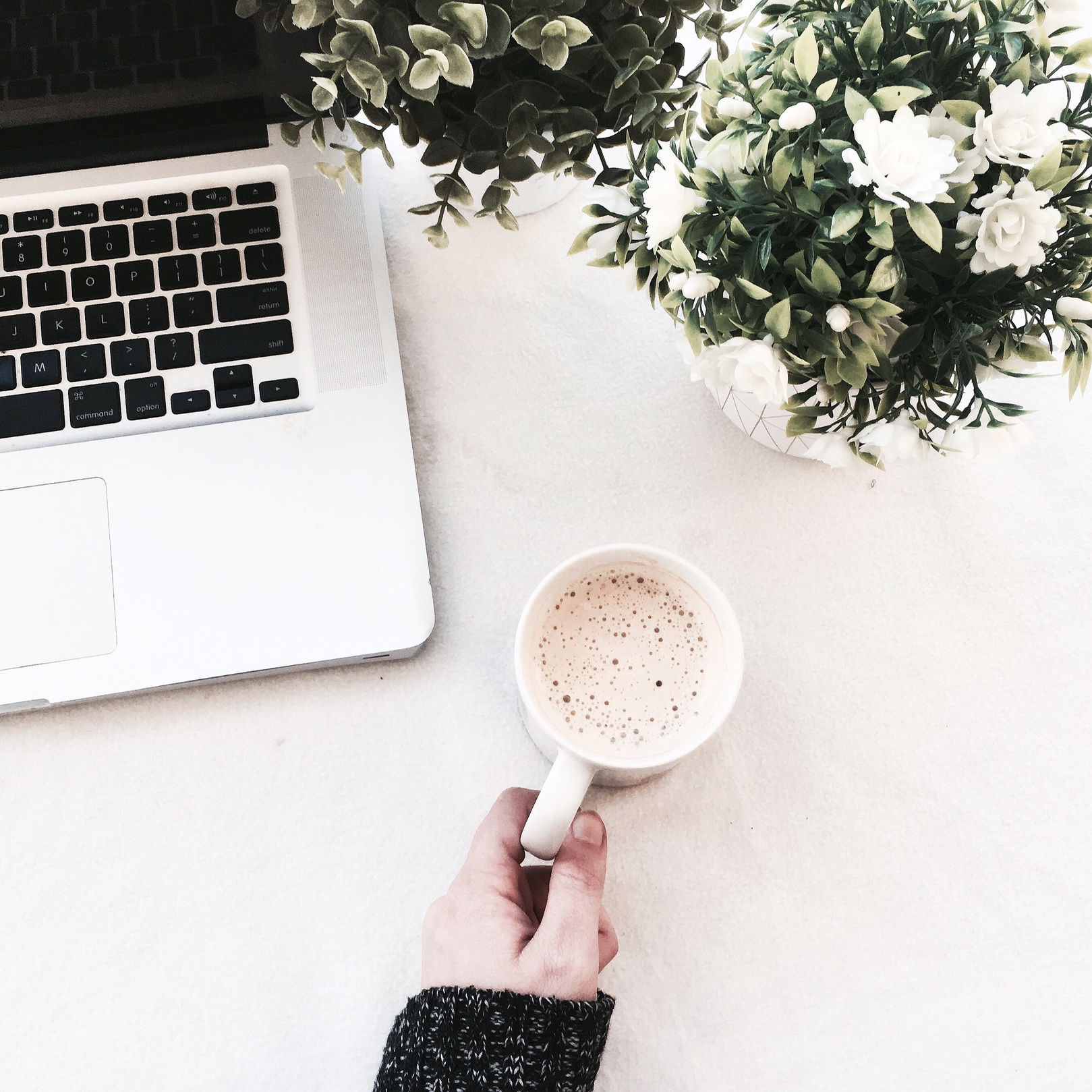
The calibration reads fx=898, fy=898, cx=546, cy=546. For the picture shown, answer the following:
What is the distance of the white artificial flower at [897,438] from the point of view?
41cm

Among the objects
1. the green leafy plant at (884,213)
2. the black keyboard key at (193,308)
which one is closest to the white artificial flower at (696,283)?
the green leafy plant at (884,213)

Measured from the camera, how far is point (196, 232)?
582 mm

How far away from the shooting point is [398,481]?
573 mm

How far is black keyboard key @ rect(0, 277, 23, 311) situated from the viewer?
570 millimetres

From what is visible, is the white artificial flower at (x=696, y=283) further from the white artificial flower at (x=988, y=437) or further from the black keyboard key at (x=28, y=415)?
the black keyboard key at (x=28, y=415)

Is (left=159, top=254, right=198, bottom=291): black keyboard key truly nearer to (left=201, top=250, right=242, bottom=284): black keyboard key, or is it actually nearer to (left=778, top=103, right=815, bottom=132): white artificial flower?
(left=201, top=250, right=242, bottom=284): black keyboard key

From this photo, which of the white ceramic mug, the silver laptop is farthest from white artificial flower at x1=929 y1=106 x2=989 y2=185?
the silver laptop

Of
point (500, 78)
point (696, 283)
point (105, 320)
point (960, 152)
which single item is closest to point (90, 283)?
point (105, 320)

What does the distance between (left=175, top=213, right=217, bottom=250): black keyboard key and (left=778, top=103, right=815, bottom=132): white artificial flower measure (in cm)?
38

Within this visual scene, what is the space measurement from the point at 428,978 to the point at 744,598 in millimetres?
308

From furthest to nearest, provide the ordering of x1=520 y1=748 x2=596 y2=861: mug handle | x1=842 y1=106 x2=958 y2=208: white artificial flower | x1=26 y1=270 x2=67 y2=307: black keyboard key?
x1=26 y1=270 x2=67 y2=307: black keyboard key, x1=520 y1=748 x2=596 y2=861: mug handle, x1=842 y1=106 x2=958 y2=208: white artificial flower

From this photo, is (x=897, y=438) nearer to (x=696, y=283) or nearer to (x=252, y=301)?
(x=696, y=283)

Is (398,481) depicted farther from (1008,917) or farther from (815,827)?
(1008,917)

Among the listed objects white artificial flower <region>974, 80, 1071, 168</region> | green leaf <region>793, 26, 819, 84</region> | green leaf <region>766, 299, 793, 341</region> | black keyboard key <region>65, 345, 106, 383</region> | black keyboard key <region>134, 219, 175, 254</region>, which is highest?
green leaf <region>793, 26, 819, 84</region>
